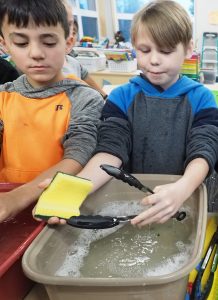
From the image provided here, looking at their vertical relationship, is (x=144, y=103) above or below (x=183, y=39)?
below

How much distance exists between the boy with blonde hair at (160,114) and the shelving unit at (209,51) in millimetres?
1965

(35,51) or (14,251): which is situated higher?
(35,51)

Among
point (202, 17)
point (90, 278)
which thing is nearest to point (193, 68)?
point (202, 17)

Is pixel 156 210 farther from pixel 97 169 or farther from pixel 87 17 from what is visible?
pixel 87 17

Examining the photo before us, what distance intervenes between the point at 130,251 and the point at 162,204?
109 millimetres

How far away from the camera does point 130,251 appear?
1.87ft

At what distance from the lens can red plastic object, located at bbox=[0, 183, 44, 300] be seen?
504 mm

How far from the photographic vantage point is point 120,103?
2.62 ft

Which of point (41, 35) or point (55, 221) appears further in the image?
point (41, 35)

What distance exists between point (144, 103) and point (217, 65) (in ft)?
6.96

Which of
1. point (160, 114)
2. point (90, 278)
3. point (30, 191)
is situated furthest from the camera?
point (160, 114)

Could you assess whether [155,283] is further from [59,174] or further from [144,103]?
[144,103]

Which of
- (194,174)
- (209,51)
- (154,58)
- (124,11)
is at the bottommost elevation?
(194,174)

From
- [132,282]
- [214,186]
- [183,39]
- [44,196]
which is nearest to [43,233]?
[44,196]
